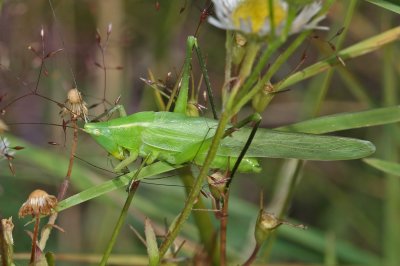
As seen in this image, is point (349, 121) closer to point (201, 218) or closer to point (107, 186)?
point (201, 218)

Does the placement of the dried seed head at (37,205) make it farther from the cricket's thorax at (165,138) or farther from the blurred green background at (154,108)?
the blurred green background at (154,108)

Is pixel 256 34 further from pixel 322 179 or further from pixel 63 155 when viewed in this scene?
pixel 322 179

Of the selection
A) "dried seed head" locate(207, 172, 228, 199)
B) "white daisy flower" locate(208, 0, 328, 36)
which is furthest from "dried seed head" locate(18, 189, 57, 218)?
"white daisy flower" locate(208, 0, 328, 36)

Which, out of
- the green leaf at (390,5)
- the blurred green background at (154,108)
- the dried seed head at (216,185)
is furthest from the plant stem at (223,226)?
the blurred green background at (154,108)

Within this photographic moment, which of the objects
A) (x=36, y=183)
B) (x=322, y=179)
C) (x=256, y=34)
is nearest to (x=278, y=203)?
(x=322, y=179)

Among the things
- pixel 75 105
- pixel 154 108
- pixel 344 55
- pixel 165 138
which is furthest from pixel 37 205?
pixel 154 108
